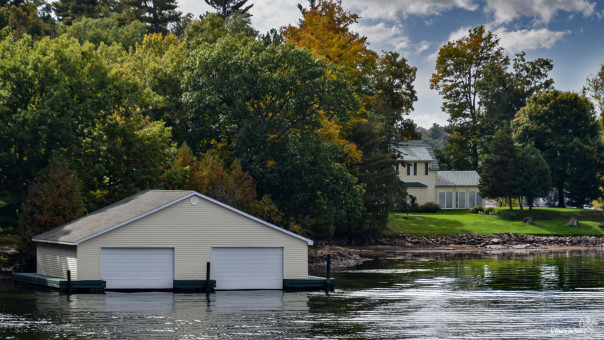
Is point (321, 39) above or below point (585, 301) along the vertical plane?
above

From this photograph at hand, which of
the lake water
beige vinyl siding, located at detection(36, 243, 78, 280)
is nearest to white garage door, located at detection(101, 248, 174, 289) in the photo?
the lake water

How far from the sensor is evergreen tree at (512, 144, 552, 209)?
106938 mm

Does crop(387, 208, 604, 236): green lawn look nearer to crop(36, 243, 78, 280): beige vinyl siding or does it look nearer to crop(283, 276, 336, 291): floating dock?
crop(283, 276, 336, 291): floating dock

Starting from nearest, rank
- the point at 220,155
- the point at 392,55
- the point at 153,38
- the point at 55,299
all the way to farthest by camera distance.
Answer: the point at 55,299 → the point at 220,155 → the point at 153,38 → the point at 392,55

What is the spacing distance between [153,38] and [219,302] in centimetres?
4796

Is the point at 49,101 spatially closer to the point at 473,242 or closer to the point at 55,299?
the point at 55,299

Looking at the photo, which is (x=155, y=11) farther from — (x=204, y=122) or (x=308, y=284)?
(x=308, y=284)

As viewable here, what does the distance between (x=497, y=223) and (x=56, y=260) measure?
67.7 meters

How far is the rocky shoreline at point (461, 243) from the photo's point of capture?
3440 inches

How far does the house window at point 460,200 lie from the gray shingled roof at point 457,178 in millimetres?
1783

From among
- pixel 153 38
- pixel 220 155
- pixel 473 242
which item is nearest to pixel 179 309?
pixel 220 155

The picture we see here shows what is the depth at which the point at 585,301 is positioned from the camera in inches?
1775

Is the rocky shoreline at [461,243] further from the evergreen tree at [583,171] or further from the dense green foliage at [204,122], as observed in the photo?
the evergreen tree at [583,171]

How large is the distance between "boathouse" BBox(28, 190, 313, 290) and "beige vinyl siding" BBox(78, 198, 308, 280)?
0.05m
